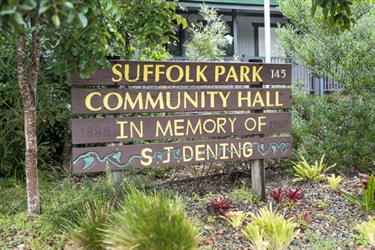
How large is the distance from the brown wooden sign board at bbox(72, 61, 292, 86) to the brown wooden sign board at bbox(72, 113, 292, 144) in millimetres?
416

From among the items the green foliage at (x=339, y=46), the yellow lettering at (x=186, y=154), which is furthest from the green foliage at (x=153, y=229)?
the green foliage at (x=339, y=46)

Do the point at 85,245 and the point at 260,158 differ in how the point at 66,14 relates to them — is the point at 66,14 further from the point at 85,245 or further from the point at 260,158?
the point at 260,158

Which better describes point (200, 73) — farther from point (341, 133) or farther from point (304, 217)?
point (341, 133)

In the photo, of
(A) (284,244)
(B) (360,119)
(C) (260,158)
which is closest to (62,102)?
(C) (260,158)

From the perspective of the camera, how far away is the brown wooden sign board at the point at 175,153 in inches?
165

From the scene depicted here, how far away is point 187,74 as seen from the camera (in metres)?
4.56

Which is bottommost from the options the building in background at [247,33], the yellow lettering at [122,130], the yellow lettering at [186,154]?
the yellow lettering at [186,154]

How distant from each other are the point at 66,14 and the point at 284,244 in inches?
108

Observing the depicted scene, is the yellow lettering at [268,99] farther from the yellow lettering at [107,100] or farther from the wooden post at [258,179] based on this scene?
the yellow lettering at [107,100]

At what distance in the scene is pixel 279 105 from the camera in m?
4.97

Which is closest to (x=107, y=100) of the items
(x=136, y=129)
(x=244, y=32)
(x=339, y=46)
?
(x=136, y=129)

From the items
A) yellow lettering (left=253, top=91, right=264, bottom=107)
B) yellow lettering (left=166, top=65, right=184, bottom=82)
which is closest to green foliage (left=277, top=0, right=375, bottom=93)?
yellow lettering (left=253, top=91, right=264, bottom=107)

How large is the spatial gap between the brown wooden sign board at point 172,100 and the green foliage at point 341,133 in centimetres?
155

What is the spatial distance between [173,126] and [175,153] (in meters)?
0.32
